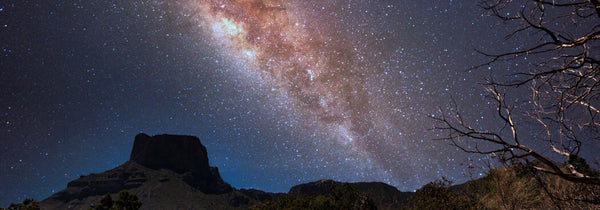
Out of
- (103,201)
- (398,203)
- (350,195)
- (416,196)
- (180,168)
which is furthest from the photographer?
(180,168)

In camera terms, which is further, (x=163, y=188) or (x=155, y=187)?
(x=163, y=188)

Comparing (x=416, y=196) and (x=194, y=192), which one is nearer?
(x=416, y=196)

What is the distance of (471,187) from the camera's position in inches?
1017

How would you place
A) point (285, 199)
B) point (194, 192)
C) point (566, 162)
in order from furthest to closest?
point (194, 192) < point (285, 199) < point (566, 162)

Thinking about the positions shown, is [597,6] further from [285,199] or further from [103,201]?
[285,199]

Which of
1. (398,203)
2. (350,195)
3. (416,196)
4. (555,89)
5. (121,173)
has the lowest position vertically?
(555,89)

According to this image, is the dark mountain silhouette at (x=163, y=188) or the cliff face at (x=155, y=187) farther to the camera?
the cliff face at (x=155, y=187)

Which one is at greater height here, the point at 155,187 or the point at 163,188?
the point at 155,187

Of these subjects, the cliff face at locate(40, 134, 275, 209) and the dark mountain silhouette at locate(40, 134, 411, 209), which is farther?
the cliff face at locate(40, 134, 275, 209)

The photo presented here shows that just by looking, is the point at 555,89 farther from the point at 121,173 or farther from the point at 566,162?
the point at 121,173

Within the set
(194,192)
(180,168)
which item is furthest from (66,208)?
(194,192)

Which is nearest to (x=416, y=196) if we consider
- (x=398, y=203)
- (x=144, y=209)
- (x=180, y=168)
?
(x=398, y=203)

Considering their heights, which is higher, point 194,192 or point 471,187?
point 194,192

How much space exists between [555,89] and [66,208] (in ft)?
756
